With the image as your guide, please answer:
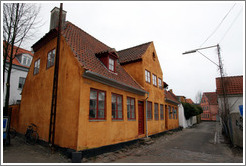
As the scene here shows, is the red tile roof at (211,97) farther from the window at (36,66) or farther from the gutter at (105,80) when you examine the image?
the window at (36,66)

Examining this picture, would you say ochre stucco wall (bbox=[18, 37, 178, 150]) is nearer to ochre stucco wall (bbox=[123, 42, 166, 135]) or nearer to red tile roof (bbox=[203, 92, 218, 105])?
ochre stucco wall (bbox=[123, 42, 166, 135])

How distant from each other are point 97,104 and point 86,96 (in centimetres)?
89

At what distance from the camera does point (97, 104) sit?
8289mm

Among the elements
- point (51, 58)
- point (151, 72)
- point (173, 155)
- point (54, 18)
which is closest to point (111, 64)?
point (51, 58)

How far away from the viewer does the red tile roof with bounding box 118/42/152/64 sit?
1395 cm

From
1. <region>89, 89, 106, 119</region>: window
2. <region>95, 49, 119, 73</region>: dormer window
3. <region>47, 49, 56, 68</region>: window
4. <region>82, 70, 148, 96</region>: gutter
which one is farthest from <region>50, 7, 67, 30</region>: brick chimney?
<region>89, 89, 106, 119</region>: window

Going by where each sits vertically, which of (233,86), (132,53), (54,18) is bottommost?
(233,86)

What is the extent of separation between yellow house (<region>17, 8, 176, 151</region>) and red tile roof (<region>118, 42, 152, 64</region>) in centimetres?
11

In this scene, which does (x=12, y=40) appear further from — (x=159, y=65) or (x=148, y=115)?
(x=159, y=65)

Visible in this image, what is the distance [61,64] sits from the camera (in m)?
8.87

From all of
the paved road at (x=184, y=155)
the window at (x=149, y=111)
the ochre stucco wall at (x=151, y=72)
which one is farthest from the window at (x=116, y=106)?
the window at (x=149, y=111)

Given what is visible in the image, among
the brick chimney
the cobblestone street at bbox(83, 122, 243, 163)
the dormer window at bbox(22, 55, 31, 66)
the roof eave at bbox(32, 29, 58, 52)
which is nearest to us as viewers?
the cobblestone street at bbox(83, 122, 243, 163)

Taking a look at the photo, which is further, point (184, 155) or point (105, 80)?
point (105, 80)

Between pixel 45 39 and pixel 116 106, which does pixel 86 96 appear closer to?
pixel 116 106
